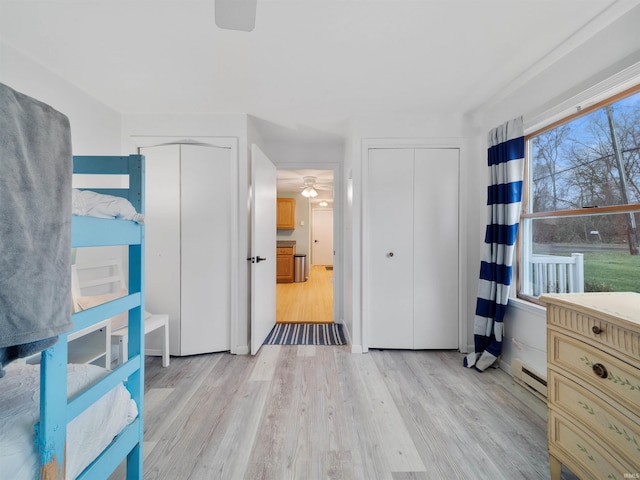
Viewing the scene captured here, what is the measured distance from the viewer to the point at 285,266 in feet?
19.8

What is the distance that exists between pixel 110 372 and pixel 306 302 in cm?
344

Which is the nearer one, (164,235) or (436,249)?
(164,235)

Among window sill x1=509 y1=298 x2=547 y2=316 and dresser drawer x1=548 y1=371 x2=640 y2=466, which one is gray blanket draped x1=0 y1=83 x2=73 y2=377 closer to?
dresser drawer x1=548 y1=371 x2=640 y2=466

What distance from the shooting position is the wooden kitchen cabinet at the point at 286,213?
20.9 feet

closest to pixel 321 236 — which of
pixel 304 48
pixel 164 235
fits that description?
pixel 164 235

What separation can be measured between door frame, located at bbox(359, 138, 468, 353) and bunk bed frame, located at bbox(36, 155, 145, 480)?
179cm

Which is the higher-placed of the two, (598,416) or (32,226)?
(32,226)

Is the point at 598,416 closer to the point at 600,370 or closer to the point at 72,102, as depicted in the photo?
the point at 600,370

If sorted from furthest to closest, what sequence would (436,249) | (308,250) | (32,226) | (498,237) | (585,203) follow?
1. (308,250)
2. (436,249)
3. (498,237)
4. (585,203)
5. (32,226)

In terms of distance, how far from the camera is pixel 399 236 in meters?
2.49

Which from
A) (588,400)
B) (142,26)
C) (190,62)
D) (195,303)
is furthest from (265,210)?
(588,400)

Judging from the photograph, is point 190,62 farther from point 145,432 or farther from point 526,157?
point 526,157

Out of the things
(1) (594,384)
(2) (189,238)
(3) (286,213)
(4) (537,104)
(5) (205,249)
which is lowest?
(1) (594,384)

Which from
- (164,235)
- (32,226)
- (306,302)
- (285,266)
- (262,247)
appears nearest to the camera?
(32,226)
